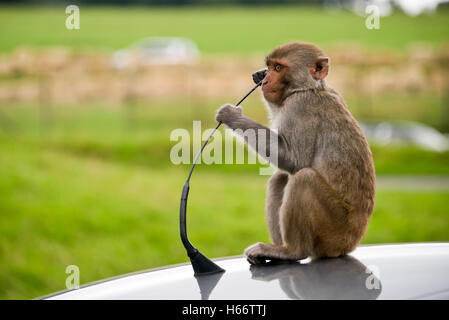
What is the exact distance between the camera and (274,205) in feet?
9.71

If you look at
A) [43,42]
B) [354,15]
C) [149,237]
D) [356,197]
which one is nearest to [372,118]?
[354,15]

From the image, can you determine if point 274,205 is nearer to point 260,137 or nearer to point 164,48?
point 260,137

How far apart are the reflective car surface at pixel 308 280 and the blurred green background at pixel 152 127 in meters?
4.66

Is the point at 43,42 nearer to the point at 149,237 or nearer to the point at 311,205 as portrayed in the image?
the point at 149,237

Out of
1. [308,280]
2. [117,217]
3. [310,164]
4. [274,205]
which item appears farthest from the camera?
[117,217]

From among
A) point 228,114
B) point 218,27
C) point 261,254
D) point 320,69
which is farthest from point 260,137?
point 218,27

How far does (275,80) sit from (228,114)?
1.00 ft

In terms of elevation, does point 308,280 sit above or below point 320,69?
below

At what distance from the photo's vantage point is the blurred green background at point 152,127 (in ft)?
25.1

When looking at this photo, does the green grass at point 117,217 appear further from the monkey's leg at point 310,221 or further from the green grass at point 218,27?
the green grass at point 218,27

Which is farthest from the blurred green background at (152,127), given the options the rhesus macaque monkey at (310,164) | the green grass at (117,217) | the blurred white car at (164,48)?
the rhesus macaque monkey at (310,164)

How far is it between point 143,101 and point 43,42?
397 cm

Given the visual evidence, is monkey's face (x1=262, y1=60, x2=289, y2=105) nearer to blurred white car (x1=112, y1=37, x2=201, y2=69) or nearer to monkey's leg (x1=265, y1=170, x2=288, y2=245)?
monkey's leg (x1=265, y1=170, x2=288, y2=245)

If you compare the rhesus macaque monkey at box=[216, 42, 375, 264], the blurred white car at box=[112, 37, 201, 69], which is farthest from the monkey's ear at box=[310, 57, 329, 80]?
the blurred white car at box=[112, 37, 201, 69]
